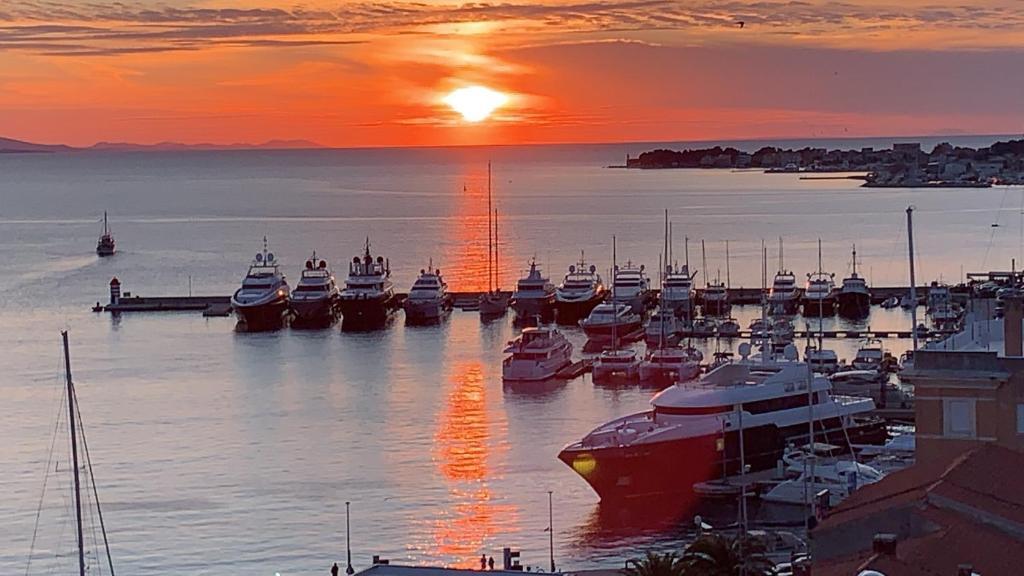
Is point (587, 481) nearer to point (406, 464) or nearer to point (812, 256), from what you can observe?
point (406, 464)

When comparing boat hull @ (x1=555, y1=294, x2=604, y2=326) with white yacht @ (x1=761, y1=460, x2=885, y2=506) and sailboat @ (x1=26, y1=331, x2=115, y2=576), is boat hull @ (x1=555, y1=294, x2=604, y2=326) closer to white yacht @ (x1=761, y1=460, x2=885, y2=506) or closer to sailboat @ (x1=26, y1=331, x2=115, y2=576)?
sailboat @ (x1=26, y1=331, x2=115, y2=576)

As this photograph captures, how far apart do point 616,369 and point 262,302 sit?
24.3m

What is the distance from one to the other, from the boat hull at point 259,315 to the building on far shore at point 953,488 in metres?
51.9

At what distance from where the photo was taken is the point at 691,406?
39.0 m

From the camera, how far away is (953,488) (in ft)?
60.3

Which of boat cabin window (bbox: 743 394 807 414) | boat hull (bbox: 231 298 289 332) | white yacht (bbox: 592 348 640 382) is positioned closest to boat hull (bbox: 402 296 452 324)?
boat hull (bbox: 231 298 289 332)

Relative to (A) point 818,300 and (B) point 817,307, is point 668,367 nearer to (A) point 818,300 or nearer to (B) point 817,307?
(B) point 817,307

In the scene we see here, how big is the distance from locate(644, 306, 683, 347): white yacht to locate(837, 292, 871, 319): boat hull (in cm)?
950

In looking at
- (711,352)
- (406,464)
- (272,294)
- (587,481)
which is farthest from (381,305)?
(587,481)

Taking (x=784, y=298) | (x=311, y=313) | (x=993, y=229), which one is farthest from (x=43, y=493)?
(x=993, y=229)

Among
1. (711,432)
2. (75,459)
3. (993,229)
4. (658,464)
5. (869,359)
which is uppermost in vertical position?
(993,229)

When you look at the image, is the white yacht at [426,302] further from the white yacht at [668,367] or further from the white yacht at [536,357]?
the white yacht at [668,367]

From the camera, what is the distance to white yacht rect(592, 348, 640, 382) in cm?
5603

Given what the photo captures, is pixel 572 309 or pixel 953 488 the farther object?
pixel 572 309
